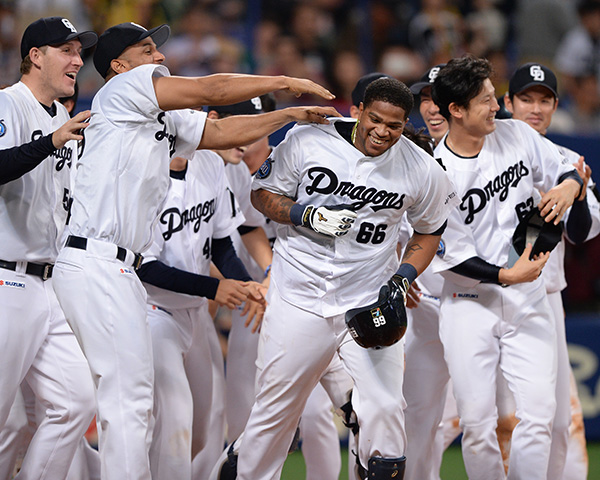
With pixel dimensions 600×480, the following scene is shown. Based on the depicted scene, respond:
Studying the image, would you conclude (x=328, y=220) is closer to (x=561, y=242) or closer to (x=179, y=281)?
(x=179, y=281)

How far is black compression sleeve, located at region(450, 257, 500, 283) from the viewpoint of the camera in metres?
4.88

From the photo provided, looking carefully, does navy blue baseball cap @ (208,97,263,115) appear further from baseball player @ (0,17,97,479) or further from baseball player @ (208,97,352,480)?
baseball player @ (0,17,97,479)

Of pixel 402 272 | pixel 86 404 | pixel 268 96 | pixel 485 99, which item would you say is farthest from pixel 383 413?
pixel 268 96

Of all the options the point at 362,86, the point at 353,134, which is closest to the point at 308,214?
the point at 353,134

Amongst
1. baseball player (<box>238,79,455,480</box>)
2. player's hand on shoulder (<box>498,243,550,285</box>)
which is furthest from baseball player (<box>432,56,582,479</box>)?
baseball player (<box>238,79,455,480</box>)

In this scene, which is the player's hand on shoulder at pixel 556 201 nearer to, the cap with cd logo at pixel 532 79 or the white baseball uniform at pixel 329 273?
the white baseball uniform at pixel 329 273

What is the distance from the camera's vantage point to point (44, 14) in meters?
8.60

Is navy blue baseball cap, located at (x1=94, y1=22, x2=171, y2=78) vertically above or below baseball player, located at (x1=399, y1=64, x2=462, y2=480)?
above

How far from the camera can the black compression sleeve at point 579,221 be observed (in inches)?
212

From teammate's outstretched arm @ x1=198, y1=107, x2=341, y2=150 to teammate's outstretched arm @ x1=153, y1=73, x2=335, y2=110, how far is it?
188mm

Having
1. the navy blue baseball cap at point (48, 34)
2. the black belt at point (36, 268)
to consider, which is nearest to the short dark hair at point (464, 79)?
the navy blue baseball cap at point (48, 34)

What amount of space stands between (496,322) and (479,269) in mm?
338

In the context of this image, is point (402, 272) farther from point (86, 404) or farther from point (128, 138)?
point (86, 404)

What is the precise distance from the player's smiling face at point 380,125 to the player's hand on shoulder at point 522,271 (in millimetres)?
1073
